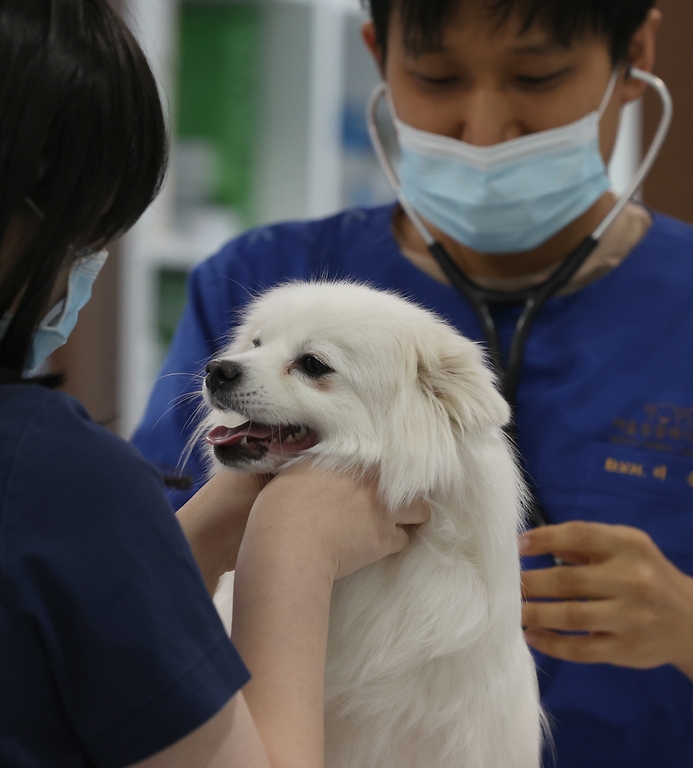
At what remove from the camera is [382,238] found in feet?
4.72

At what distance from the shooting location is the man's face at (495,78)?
118 centimetres

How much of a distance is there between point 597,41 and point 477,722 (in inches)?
37.8

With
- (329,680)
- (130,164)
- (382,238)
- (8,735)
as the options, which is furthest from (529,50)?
(8,735)

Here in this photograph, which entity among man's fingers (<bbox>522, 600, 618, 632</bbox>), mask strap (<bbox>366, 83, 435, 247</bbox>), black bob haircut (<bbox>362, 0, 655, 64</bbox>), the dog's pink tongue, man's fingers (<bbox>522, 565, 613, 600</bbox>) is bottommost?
man's fingers (<bbox>522, 600, 618, 632</bbox>)

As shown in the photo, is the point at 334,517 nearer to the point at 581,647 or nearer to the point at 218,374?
the point at 218,374

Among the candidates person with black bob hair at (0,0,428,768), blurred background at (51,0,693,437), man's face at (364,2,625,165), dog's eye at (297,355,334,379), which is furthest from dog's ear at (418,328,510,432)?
blurred background at (51,0,693,437)

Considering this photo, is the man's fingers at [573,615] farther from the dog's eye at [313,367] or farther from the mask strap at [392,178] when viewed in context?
the mask strap at [392,178]

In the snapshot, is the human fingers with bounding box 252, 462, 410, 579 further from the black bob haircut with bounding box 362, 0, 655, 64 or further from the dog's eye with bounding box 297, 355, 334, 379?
the black bob haircut with bounding box 362, 0, 655, 64

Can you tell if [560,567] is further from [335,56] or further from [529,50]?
[335,56]

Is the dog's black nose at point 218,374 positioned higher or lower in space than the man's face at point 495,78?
lower

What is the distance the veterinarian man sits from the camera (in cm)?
105

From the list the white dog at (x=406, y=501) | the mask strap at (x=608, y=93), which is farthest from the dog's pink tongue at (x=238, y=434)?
the mask strap at (x=608, y=93)

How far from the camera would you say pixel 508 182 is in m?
1.25

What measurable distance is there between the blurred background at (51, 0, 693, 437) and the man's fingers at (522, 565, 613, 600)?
1601 mm
